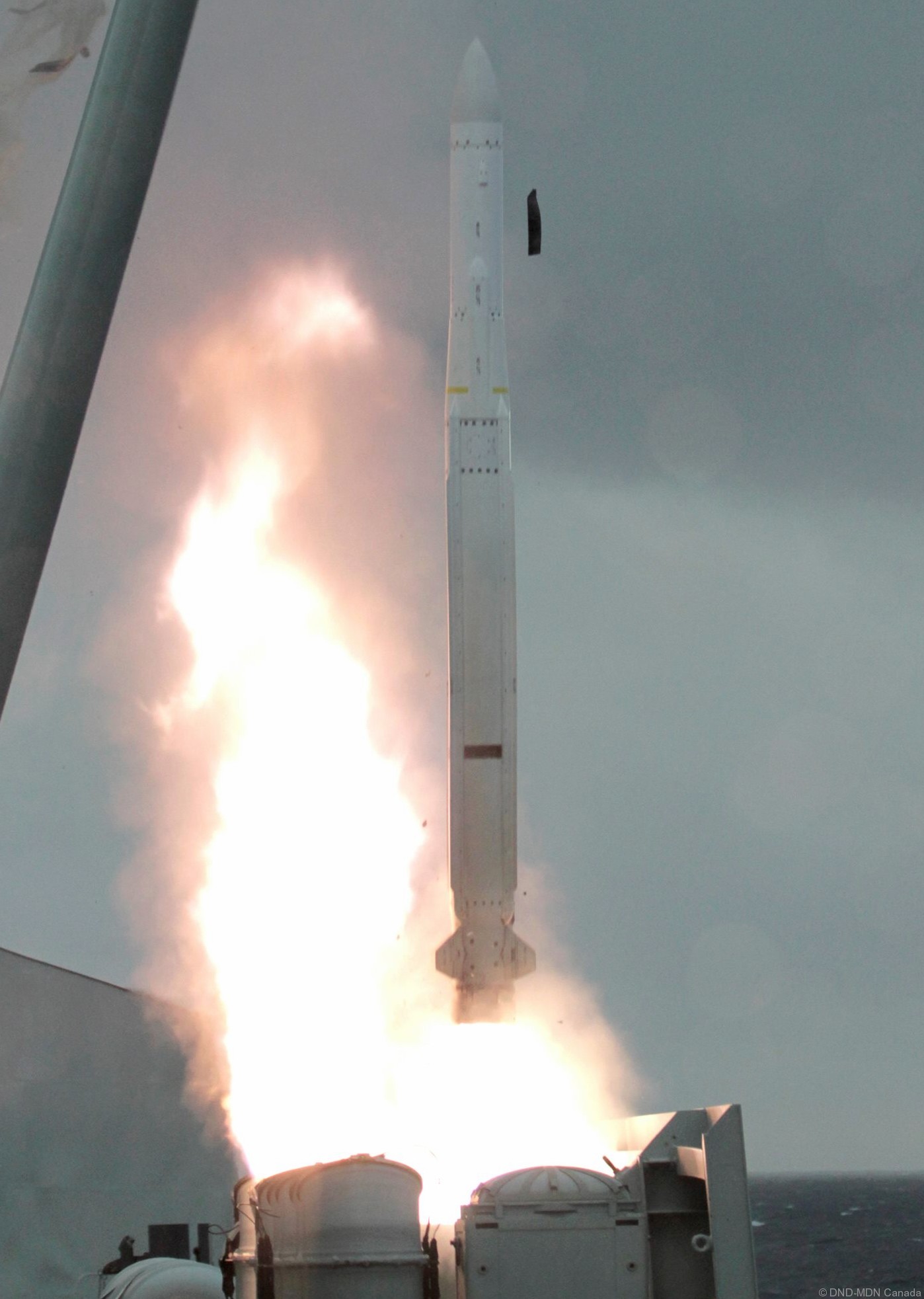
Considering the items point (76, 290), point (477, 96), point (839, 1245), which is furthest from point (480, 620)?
point (839, 1245)

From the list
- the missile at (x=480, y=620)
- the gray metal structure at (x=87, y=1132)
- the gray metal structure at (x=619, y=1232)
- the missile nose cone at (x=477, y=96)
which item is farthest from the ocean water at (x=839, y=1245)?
the missile nose cone at (x=477, y=96)

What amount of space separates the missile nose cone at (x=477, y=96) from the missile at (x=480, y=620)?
699 mm

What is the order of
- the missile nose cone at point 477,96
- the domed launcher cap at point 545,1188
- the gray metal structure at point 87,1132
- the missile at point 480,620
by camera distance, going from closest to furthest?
the domed launcher cap at point 545,1188 < the missile at point 480,620 < the missile nose cone at point 477,96 < the gray metal structure at point 87,1132

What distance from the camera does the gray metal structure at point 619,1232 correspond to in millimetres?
12578

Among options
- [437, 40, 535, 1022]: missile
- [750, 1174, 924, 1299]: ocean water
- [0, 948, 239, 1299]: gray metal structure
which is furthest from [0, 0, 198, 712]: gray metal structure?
[750, 1174, 924, 1299]: ocean water

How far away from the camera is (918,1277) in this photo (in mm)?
55750

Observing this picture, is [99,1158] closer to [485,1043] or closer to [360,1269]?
[485,1043]

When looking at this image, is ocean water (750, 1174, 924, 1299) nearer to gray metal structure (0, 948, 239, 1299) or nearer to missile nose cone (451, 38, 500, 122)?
gray metal structure (0, 948, 239, 1299)

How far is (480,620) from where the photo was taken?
18.9m

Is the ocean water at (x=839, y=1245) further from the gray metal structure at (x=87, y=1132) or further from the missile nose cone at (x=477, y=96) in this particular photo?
the missile nose cone at (x=477, y=96)

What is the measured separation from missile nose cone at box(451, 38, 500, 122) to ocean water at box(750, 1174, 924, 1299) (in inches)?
805

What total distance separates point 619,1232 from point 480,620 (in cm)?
830

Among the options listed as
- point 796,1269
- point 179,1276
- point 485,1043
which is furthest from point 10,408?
point 796,1269

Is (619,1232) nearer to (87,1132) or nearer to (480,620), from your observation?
(480,620)
